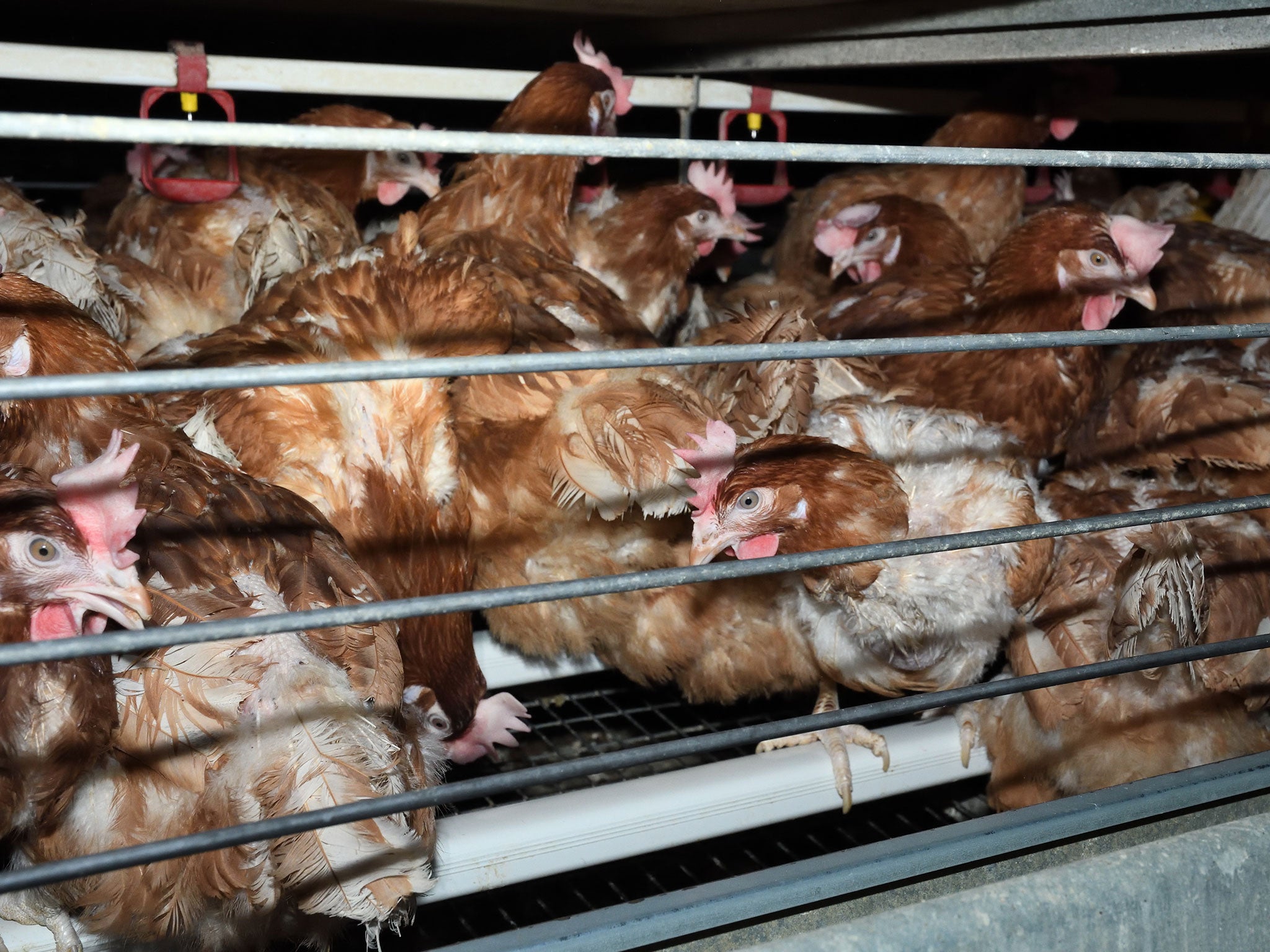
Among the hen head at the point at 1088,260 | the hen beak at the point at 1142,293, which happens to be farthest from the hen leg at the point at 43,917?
the hen beak at the point at 1142,293

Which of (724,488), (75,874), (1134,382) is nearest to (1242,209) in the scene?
(1134,382)

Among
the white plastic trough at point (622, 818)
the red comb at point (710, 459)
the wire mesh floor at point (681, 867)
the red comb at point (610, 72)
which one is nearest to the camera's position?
the white plastic trough at point (622, 818)

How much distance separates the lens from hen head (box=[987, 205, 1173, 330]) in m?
1.82

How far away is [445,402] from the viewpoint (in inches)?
60.0

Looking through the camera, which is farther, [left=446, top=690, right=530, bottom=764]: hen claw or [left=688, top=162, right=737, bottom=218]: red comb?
[left=688, top=162, right=737, bottom=218]: red comb

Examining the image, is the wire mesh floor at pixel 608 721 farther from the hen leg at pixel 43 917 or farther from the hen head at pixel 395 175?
the hen head at pixel 395 175

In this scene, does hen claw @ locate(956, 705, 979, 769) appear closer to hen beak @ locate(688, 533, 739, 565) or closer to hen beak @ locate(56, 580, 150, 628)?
hen beak @ locate(688, 533, 739, 565)

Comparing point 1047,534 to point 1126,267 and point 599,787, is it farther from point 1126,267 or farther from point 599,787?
point 1126,267

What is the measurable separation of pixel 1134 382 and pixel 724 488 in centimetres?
97

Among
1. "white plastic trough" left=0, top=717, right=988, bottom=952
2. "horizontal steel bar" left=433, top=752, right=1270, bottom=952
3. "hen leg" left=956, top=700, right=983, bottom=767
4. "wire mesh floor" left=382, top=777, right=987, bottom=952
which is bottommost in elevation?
"wire mesh floor" left=382, top=777, right=987, bottom=952

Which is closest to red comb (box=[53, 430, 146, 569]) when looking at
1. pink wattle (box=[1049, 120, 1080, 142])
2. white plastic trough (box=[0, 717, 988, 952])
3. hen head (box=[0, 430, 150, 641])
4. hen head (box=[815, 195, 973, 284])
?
hen head (box=[0, 430, 150, 641])

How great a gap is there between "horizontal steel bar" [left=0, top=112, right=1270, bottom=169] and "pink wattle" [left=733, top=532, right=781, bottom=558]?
0.64m

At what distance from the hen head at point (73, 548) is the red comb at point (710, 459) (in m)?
0.66

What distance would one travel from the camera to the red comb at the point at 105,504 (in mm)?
980
